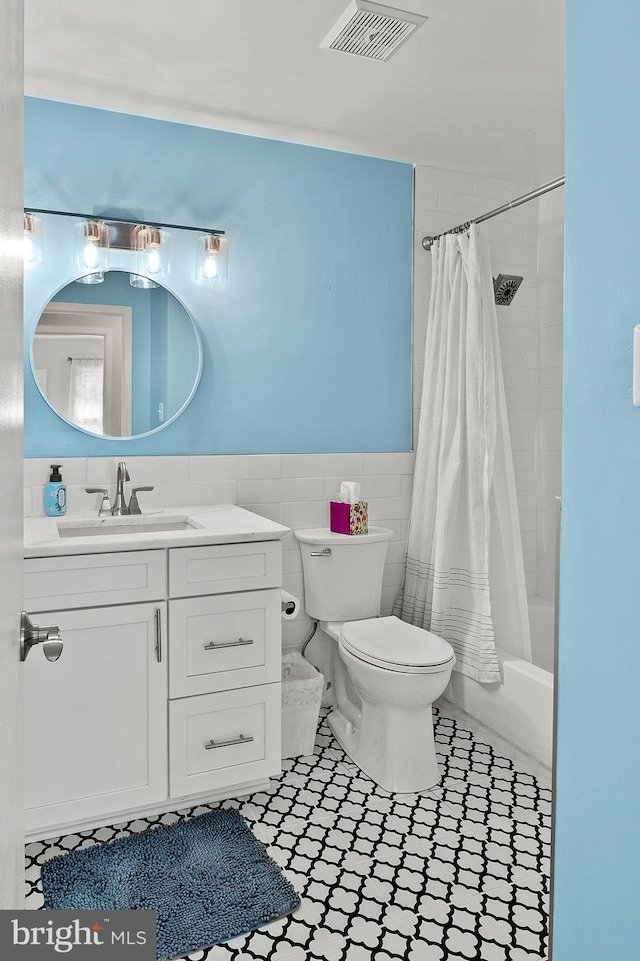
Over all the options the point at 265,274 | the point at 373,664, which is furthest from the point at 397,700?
the point at 265,274

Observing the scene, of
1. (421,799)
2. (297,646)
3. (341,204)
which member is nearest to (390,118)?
(341,204)

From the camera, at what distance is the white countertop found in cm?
195

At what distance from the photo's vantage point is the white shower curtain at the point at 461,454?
2.71 metres

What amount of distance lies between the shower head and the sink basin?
172 centimetres

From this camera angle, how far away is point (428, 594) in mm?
2934

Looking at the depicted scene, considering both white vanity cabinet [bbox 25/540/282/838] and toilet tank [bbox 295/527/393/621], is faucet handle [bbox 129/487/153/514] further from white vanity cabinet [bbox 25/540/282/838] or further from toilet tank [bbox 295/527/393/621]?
toilet tank [bbox 295/527/393/621]

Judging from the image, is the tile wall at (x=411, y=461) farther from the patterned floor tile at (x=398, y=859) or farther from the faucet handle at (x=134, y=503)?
the patterned floor tile at (x=398, y=859)

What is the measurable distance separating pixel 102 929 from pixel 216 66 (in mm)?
2478

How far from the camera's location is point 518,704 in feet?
8.28

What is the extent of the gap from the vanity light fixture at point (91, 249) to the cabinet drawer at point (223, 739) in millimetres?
1569

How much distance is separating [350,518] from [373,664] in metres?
0.66

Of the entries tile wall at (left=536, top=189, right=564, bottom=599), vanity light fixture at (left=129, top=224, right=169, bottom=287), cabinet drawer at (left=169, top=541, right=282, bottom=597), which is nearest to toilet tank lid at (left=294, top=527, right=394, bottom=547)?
cabinet drawer at (left=169, top=541, right=282, bottom=597)

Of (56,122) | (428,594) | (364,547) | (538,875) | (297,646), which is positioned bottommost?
(538,875)

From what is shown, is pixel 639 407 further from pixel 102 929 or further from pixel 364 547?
pixel 364 547
